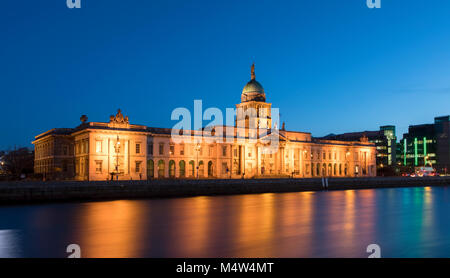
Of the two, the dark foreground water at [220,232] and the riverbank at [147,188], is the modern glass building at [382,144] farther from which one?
the dark foreground water at [220,232]

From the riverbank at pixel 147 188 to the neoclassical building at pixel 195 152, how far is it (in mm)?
15428

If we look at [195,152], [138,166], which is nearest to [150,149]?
[138,166]

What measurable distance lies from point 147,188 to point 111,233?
26451 millimetres

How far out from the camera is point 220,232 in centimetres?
2211

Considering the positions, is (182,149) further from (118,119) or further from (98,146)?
(98,146)

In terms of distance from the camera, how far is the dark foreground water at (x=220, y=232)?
17.3 metres

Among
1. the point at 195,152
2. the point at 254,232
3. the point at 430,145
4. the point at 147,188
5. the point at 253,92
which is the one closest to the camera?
the point at 254,232

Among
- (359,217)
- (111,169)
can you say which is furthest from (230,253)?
(111,169)

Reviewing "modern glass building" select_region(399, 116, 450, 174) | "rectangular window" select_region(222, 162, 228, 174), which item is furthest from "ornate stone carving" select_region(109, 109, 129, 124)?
"modern glass building" select_region(399, 116, 450, 174)

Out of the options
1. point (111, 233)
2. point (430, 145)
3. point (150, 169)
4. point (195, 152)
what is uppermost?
point (430, 145)

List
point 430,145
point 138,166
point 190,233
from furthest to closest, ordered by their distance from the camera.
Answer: point 430,145 < point 138,166 < point 190,233

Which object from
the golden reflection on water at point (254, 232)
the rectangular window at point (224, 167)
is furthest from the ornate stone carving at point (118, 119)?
the golden reflection on water at point (254, 232)

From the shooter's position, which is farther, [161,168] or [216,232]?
[161,168]

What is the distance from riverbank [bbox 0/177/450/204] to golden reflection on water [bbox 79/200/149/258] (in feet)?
32.1
